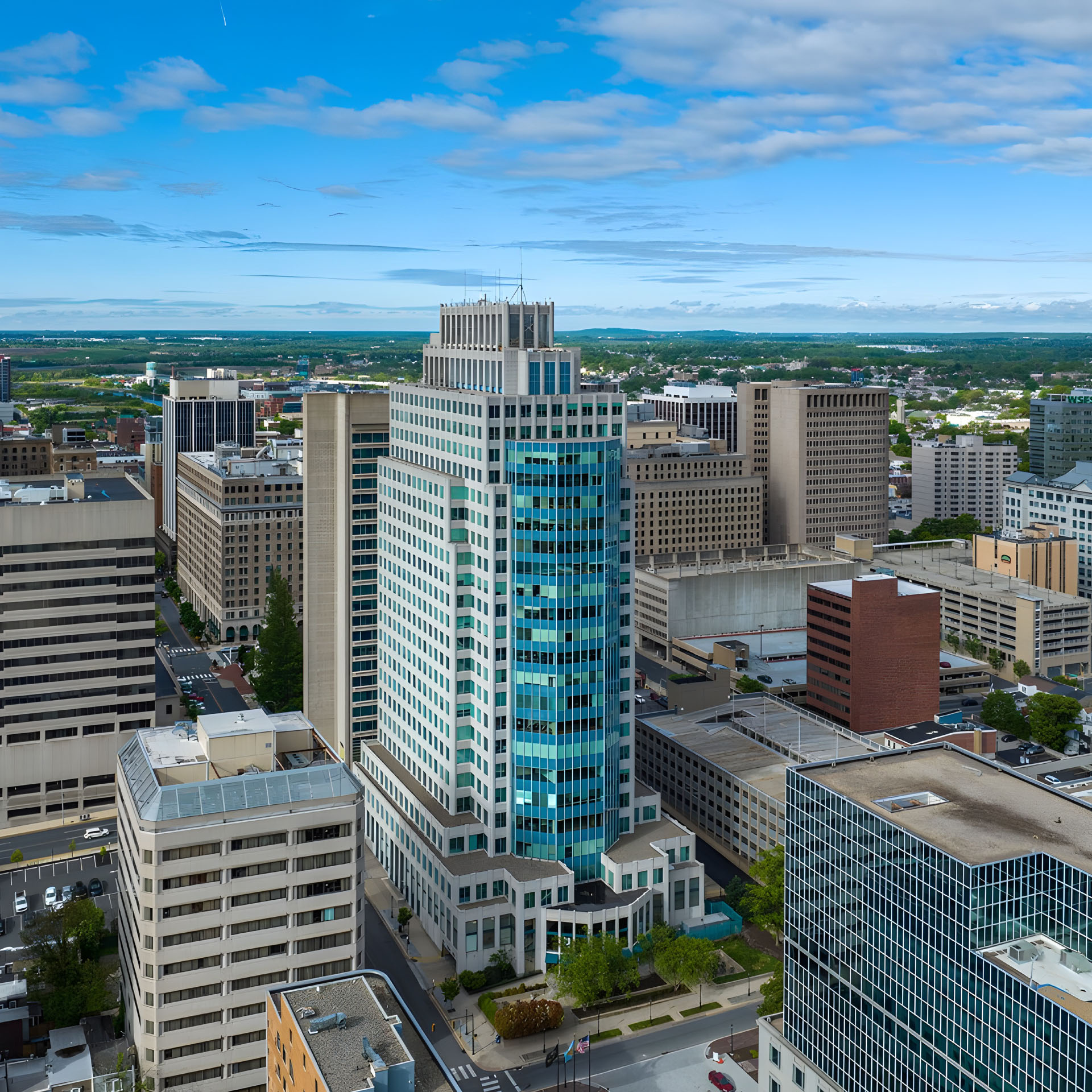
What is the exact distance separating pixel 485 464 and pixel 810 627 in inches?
2884

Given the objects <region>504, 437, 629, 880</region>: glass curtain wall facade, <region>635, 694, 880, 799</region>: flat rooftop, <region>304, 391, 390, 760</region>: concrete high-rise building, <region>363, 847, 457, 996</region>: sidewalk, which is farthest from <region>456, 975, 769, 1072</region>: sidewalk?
<region>304, 391, 390, 760</region>: concrete high-rise building

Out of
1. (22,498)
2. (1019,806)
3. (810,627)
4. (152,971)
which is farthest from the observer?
(810,627)

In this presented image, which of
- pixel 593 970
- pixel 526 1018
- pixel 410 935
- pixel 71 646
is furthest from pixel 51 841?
pixel 593 970

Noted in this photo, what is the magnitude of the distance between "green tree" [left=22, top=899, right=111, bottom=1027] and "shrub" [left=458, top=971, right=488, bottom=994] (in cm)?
2715

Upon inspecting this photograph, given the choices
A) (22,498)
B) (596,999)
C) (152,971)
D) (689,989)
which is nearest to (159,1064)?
(152,971)

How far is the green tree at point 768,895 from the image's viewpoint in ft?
335

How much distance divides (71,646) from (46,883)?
2750cm

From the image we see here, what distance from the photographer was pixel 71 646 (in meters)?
136

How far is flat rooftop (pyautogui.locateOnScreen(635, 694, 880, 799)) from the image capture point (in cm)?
12506

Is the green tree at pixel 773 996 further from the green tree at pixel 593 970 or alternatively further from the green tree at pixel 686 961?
the green tree at pixel 593 970

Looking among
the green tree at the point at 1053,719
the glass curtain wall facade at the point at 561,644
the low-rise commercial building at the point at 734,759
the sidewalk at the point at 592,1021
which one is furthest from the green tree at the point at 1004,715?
the glass curtain wall facade at the point at 561,644

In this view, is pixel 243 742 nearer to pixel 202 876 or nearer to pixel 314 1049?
pixel 202 876

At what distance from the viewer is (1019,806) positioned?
227 feet

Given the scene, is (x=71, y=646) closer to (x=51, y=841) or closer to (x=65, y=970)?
(x=51, y=841)
